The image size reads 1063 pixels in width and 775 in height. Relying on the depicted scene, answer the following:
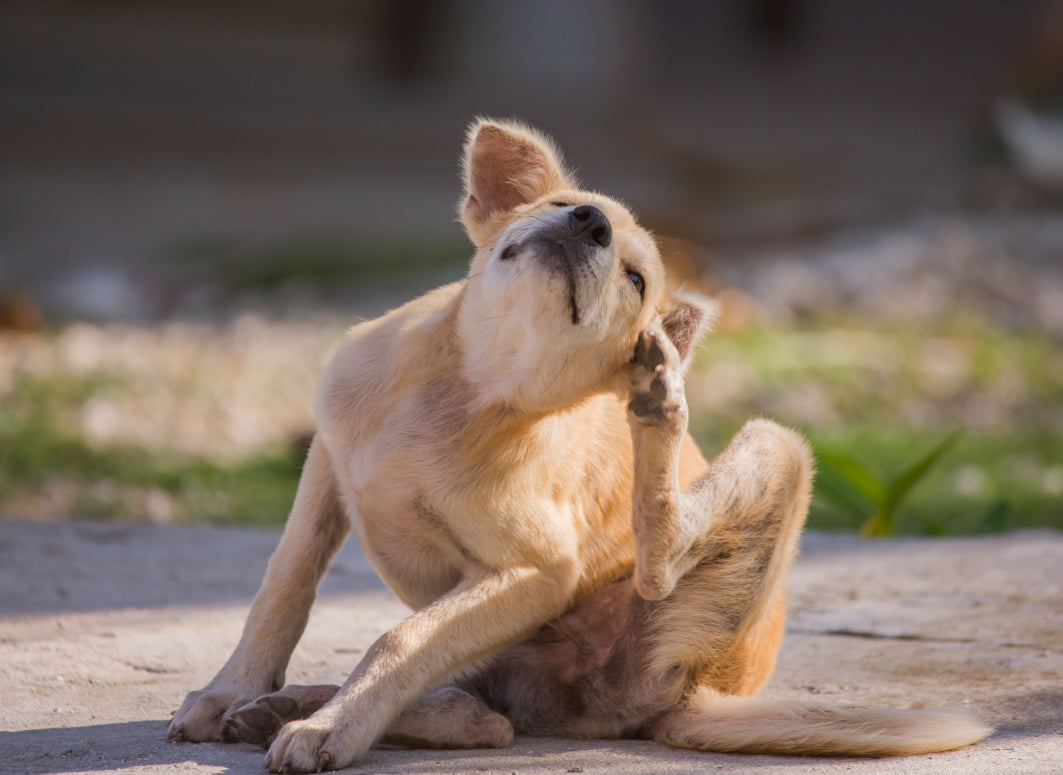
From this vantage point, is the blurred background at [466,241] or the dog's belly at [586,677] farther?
the blurred background at [466,241]

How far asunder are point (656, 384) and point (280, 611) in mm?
1103

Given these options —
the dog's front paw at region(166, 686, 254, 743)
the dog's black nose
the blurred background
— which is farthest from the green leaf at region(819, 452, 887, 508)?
the dog's front paw at region(166, 686, 254, 743)

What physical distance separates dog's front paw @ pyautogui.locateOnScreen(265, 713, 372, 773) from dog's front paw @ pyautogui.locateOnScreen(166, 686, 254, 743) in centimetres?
28

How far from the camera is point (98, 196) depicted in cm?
1277

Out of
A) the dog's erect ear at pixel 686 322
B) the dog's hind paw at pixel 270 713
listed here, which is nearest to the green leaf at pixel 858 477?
the dog's erect ear at pixel 686 322

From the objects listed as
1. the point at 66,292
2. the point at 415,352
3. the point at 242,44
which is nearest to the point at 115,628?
the point at 415,352

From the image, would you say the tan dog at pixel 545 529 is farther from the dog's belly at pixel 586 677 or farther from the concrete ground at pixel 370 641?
the concrete ground at pixel 370 641

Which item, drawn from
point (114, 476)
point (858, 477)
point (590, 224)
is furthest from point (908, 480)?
point (114, 476)

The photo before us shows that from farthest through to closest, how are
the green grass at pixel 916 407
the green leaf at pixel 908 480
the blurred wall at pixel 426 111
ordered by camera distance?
the blurred wall at pixel 426 111 < the green grass at pixel 916 407 < the green leaf at pixel 908 480

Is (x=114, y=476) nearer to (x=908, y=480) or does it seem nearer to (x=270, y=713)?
(x=270, y=713)

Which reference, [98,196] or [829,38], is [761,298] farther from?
[829,38]

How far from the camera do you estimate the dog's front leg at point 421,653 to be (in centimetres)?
271

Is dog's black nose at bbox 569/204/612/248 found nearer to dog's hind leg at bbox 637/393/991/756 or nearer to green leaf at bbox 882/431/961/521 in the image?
dog's hind leg at bbox 637/393/991/756

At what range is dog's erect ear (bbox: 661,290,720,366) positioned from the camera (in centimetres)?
327
